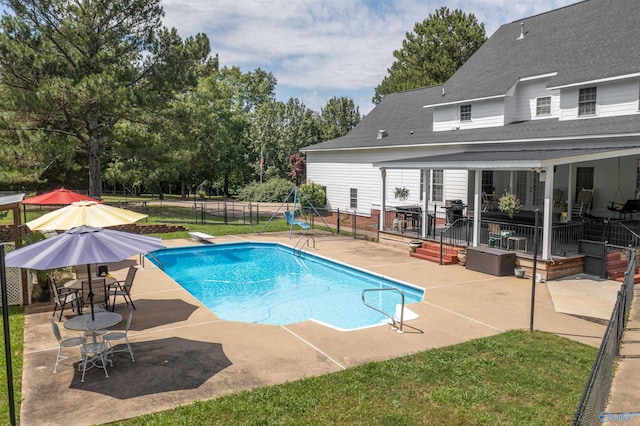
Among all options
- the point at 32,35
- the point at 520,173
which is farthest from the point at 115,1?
the point at 520,173

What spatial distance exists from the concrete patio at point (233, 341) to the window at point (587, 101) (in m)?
8.11

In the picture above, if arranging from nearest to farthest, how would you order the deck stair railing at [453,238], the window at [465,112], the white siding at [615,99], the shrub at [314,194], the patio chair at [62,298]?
the patio chair at [62,298] → the deck stair railing at [453,238] → the white siding at [615,99] → the window at [465,112] → the shrub at [314,194]

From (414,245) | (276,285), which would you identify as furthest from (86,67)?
(414,245)

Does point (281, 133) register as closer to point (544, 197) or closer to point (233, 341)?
point (544, 197)

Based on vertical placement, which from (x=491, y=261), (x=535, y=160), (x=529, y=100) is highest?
(x=529, y=100)

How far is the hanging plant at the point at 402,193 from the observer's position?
25.2 meters

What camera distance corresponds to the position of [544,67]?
21.4m

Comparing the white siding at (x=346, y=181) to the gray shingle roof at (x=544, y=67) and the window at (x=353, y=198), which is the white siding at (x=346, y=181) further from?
the gray shingle roof at (x=544, y=67)

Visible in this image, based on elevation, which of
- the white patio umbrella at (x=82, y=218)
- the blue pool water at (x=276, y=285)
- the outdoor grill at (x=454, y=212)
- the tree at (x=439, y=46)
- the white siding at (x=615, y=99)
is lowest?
the blue pool water at (x=276, y=285)

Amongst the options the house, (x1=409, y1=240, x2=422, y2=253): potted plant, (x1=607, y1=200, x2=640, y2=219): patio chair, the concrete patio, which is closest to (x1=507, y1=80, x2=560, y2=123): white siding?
the house

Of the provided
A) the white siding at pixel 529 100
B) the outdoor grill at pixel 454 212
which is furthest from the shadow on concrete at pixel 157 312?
the white siding at pixel 529 100

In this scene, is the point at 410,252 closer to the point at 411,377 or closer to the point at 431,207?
the point at 431,207

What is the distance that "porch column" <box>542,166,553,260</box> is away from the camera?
1409 cm

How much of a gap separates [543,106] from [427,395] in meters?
18.2
